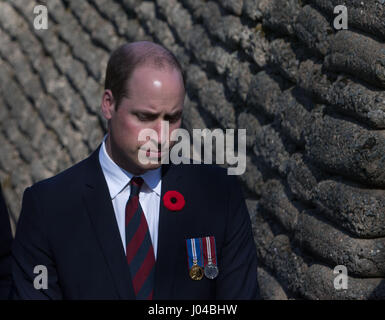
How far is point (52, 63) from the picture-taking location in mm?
6715

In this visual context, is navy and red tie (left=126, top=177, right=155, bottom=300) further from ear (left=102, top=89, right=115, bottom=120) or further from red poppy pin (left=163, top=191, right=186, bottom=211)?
ear (left=102, top=89, right=115, bottom=120)

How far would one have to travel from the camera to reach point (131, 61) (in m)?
2.14

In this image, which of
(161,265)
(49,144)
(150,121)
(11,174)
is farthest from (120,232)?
(11,174)

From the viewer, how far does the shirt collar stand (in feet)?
7.50

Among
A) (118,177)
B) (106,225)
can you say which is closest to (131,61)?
(118,177)

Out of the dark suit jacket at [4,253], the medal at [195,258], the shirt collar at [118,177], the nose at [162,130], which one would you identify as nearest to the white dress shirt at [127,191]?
the shirt collar at [118,177]

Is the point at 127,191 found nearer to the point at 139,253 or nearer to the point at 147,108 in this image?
the point at 139,253

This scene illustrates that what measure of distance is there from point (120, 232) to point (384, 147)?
36.6 inches

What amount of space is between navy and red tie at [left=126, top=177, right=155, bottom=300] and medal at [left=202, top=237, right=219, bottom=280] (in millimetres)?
153

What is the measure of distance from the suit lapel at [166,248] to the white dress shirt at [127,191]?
27 millimetres

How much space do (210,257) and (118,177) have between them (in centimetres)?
36

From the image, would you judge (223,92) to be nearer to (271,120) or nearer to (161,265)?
(271,120)

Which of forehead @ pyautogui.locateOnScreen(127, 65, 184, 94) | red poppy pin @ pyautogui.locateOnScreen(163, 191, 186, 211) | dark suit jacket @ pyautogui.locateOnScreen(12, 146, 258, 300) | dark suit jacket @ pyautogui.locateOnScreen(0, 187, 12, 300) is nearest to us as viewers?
forehead @ pyautogui.locateOnScreen(127, 65, 184, 94)

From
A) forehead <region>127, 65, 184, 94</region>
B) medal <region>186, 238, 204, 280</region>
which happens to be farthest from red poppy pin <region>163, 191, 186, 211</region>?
forehead <region>127, 65, 184, 94</region>
